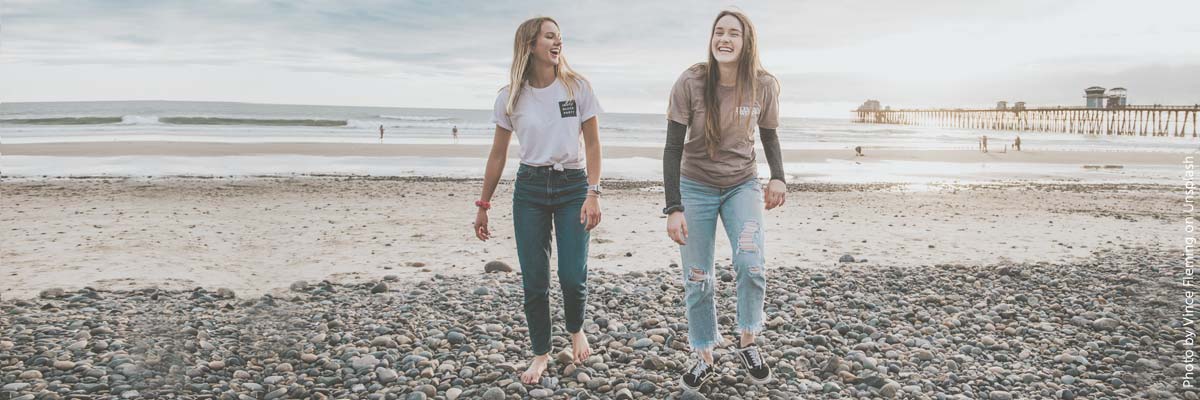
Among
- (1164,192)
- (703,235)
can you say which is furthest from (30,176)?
(1164,192)

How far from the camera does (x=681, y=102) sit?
3.77 metres

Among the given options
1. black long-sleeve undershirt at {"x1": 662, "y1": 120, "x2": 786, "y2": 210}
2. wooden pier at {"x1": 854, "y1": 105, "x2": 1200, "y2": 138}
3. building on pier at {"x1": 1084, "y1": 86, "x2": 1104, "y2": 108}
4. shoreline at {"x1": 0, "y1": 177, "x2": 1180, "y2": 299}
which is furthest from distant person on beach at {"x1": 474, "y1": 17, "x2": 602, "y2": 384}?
building on pier at {"x1": 1084, "y1": 86, "x2": 1104, "y2": 108}

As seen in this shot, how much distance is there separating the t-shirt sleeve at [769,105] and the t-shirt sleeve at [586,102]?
859mm

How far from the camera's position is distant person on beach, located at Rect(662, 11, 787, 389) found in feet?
12.3

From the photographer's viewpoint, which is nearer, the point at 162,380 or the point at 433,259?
the point at 162,380

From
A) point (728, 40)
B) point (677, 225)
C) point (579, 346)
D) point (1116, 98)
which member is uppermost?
point (1116, 98)

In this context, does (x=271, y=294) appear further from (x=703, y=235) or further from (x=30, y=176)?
(x=30, y=176)

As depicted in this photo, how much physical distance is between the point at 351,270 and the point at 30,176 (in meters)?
15.7

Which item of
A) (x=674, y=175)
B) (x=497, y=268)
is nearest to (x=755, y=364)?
(x=674, y=175)

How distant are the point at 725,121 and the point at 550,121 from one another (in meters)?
0.90

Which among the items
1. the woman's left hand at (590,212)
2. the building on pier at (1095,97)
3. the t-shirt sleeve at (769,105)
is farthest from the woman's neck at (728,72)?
the building on pier at (1095,97)

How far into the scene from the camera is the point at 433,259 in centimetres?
840

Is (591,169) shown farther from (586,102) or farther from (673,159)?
(673,159)

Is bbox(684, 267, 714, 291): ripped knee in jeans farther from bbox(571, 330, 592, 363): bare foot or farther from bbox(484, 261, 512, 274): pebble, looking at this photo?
bbox(484, 261, 512, 274): pebble
